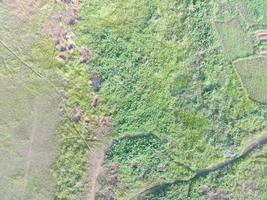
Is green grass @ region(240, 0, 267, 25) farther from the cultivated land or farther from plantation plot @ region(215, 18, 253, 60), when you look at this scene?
plantation plot @ region(215, 18, 253, 60)

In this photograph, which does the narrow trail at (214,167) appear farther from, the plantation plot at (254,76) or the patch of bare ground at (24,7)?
the patch of bare ground at (24,7)

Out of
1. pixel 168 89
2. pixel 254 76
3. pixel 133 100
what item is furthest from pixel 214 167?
pixel 133 100

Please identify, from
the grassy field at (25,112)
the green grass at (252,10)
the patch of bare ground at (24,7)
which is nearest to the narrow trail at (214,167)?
the grassy field at (25,112)

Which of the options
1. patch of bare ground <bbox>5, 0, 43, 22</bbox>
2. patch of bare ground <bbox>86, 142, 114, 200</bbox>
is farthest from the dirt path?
patch of bare ground <bbox>5, 0, 43, 22</bbox>

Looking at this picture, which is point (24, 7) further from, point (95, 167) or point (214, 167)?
point (214, 167)

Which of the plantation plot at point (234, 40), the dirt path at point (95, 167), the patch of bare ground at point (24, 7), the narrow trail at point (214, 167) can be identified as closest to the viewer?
the patch of bare ground at point (24, 7)

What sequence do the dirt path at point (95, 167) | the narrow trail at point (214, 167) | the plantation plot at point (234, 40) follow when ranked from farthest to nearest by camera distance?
the plantation plot at point (234, 40) → the narrow trail at point (214, 167) → the dirt path at point (95, 167)
